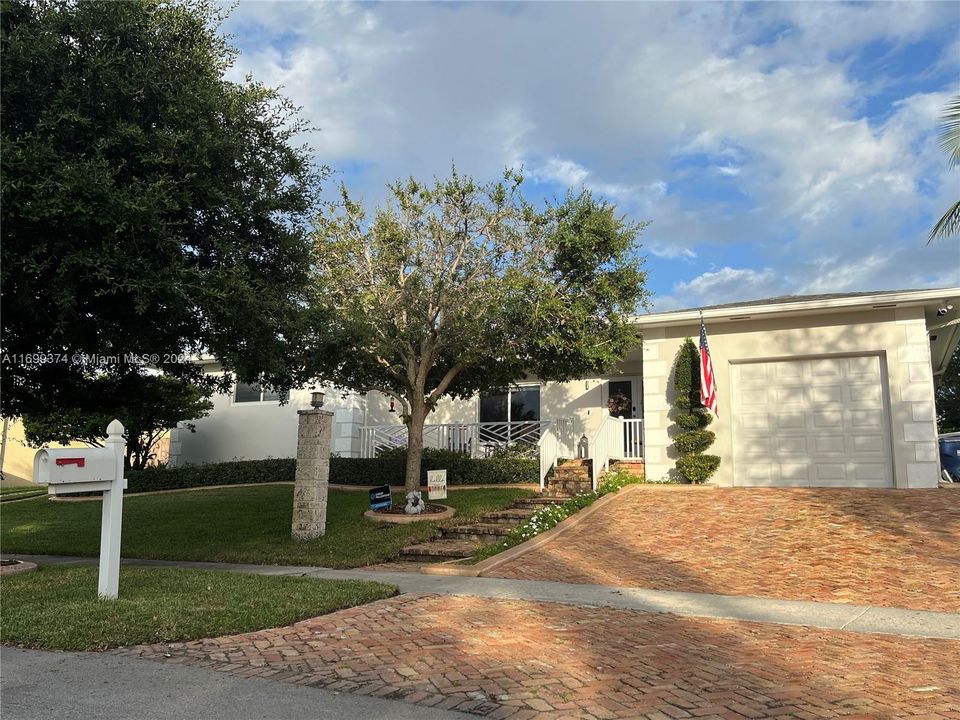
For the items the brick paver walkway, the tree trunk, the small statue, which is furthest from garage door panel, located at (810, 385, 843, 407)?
the brick paver walkway

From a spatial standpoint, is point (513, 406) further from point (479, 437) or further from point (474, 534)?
point (474, 534)

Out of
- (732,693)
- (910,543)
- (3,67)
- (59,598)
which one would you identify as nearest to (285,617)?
(59,598)

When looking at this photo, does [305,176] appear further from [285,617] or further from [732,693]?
[732,693]

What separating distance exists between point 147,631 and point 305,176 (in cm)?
622

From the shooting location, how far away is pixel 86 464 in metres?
7.11

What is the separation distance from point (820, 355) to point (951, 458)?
4.00 meters

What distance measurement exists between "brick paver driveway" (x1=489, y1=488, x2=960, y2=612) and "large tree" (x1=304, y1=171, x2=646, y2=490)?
3.43m

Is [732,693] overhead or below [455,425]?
below

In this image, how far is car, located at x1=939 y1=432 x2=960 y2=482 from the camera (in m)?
15.0

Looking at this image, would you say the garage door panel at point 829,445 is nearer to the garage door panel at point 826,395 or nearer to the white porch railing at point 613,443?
the garage door panel at point 826,395

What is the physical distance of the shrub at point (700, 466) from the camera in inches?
574

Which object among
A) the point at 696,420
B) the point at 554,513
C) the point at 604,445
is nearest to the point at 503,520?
the point at 554,513

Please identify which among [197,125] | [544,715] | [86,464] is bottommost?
[544,715]

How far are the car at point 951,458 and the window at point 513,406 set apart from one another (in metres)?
A: 9.69
